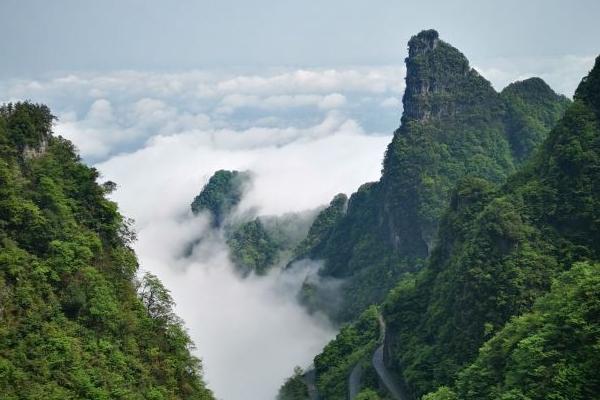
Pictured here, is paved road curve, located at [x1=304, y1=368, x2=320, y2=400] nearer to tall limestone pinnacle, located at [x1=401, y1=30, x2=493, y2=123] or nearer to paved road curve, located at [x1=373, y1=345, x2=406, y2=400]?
paved road curve, located at [x1=373, y1=345, x2=406, y2=400]

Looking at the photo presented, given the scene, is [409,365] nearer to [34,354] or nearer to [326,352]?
[326,352]

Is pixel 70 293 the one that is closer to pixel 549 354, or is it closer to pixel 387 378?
pixel 549 354

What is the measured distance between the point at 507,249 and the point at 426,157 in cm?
5368

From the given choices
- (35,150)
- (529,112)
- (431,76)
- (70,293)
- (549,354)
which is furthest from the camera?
(529,112)

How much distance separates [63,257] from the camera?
3819 cm

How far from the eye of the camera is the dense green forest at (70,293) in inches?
1283

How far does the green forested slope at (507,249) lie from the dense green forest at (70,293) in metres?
18.2

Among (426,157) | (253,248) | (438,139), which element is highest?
(253,248)

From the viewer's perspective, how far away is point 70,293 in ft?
122

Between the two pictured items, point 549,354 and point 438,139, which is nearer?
point 549,354

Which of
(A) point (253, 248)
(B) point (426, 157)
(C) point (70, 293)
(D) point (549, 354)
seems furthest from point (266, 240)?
(D) point (549, 354)

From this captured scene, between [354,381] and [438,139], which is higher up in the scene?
[438,139]

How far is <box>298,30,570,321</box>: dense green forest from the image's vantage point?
98312 mm

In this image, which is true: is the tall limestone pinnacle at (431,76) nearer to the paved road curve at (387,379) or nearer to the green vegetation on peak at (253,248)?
the paved road curve at (387,379)
